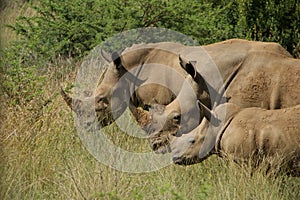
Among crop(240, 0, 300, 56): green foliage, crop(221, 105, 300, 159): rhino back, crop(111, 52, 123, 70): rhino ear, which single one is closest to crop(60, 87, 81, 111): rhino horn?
crop(111, 52, 123, 70): rhino ear

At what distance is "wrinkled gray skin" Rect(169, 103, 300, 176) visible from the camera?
627 cm

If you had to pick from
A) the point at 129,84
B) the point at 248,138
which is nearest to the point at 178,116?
the point at 248,138

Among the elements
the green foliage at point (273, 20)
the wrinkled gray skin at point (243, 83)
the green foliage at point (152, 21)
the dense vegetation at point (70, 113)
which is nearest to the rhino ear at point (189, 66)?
the wrinkled gray skin at point (243, 83)

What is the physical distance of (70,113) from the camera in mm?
8578

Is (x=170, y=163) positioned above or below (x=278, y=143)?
below

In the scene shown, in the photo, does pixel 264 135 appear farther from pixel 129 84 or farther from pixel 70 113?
pixel 70 113

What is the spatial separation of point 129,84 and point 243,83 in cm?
147

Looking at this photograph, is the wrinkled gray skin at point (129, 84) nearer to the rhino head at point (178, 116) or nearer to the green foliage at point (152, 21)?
the rhino head at point (178, 116)

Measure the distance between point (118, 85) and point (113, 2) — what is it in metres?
3.22

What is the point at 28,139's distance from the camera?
291 inches

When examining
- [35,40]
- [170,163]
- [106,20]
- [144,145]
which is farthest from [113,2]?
[170,163]

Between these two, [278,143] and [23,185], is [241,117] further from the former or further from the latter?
[23,185]

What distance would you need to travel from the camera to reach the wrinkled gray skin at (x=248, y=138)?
627 centimetres

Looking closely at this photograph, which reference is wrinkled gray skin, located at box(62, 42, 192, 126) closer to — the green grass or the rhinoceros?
the rhinoceros
